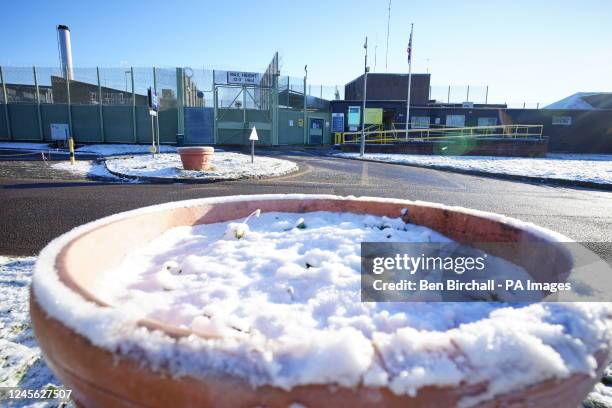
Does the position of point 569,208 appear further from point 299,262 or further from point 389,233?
point 299,262

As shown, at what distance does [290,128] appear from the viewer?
27312 mm

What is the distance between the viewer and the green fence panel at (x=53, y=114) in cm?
2328

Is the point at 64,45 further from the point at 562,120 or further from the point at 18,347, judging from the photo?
the point at 562,120

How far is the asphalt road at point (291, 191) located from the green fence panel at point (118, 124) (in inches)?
510

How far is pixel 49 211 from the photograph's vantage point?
5.66m

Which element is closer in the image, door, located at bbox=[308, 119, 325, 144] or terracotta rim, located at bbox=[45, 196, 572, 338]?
terracotta rim, located at bbox=[45, 196, 572, 338]

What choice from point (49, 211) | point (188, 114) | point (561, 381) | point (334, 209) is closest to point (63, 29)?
point (188, 114)

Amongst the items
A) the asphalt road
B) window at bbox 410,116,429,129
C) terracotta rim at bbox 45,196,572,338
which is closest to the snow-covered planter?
terracotta rim at bbox 45,196,572,338

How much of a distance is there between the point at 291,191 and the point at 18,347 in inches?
247

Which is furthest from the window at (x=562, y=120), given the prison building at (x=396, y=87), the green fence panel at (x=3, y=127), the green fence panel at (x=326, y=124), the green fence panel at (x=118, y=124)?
the green fence panel at (x=3, y=127)

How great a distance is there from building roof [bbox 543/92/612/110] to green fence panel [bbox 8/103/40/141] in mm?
39678

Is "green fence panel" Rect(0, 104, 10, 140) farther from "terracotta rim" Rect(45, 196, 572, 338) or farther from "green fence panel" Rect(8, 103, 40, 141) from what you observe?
"terracotta rim" Rect(45, 196, 572, 338)

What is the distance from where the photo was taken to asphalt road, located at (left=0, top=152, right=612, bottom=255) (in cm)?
504

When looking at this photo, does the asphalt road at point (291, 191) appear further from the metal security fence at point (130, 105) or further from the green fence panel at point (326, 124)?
the green fence panel at point (326, 124)
